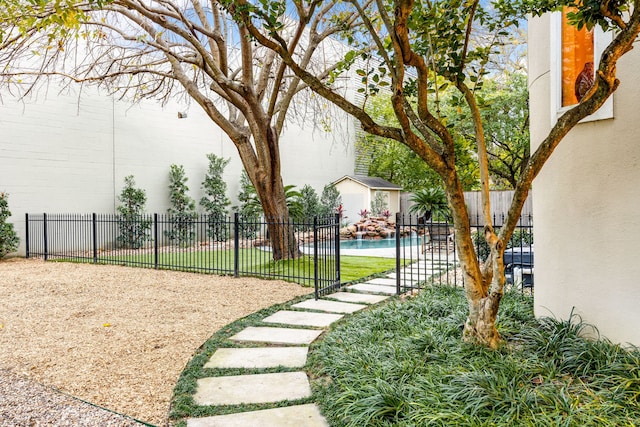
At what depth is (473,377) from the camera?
2846mm

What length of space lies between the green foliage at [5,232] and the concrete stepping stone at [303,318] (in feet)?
29.0

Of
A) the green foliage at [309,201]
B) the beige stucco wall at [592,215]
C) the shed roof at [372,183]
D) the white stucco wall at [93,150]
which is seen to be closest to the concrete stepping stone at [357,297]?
the beige stucco wall at [592,215]

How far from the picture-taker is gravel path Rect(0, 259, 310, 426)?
123 inches

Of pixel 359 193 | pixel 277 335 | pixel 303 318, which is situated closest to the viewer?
pixel 277 335

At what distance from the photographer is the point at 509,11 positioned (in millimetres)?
3875

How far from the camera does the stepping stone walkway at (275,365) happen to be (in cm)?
280

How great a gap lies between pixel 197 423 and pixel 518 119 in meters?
15.3

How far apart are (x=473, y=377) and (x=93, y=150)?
42.6 ft

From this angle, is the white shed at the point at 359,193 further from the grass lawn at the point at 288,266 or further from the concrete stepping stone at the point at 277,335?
the concrete stepping stone at the point at 277,335

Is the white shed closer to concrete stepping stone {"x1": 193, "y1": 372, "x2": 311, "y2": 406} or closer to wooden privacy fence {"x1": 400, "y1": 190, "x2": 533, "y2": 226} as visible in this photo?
wooden privacy fence {"x1": 400, "y1": 190, "x2": 533, "y2": 226}

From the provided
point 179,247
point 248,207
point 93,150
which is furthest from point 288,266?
point 93,150

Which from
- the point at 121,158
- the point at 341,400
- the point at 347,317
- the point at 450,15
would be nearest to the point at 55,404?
the point at 341,400

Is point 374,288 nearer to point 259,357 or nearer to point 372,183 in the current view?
point 259,357

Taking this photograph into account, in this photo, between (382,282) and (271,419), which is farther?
(382,282)
